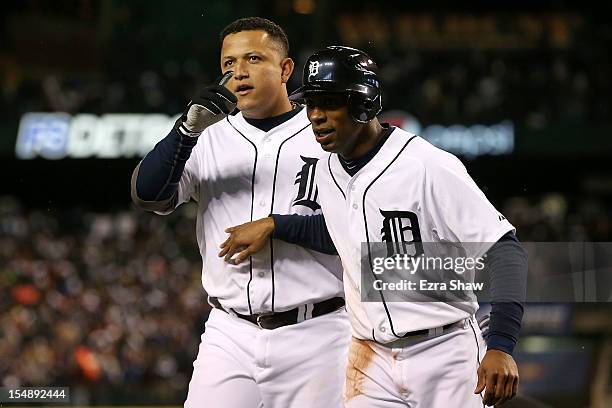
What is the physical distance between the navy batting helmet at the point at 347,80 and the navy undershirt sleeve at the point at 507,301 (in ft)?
1.52

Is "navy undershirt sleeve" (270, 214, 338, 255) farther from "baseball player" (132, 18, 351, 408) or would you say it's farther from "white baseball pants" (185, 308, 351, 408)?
"white baseball pants" (185, 308, 351, 408)

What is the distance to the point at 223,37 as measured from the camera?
2.69 metres

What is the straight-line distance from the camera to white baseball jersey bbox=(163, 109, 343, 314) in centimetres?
255

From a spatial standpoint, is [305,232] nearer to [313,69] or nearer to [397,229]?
[397,229]

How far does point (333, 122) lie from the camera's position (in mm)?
2246

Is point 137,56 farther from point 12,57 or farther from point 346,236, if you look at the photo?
point 346,236

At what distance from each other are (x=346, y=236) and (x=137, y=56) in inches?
432

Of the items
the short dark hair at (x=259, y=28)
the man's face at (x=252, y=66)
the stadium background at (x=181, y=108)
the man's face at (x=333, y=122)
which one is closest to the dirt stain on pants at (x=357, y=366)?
the man's face at (x=333, y=122)

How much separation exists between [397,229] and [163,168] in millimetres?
607

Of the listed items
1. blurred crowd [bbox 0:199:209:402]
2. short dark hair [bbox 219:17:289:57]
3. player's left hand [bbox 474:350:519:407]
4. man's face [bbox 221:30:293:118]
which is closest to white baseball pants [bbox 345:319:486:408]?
player's left hand [bbox 474:350:519:407]

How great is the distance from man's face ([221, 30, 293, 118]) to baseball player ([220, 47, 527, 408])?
0.30 metres

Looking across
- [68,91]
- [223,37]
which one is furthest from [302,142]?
[68,91]

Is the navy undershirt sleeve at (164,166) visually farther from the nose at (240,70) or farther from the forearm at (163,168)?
the nose at (240,70)

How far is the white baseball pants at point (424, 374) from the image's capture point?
2199 millimetres
